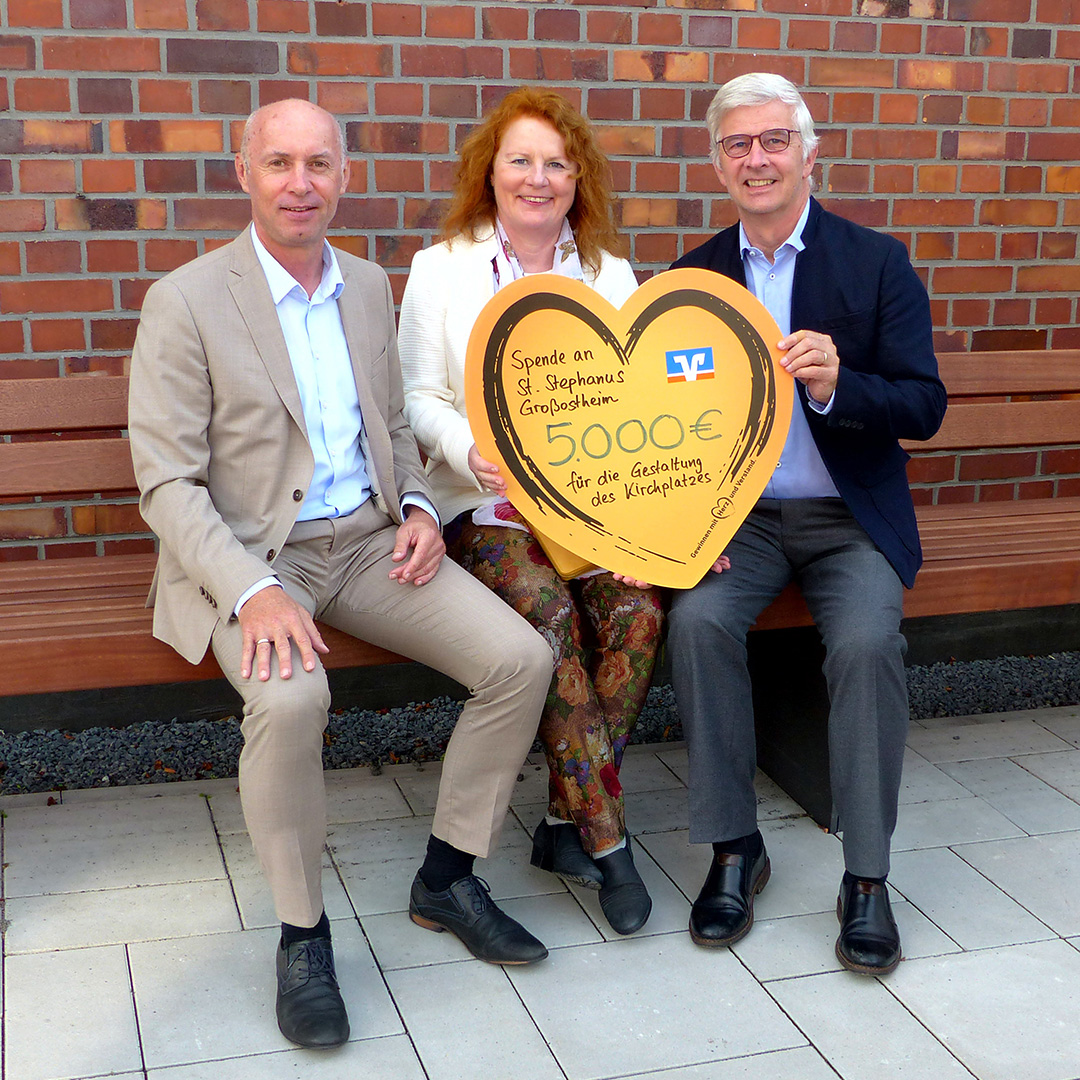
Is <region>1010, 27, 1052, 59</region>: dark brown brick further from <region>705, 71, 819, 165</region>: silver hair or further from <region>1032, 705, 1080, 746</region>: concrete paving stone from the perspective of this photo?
<region>1032, 705, 1080, 746</region>: concrete paving stone

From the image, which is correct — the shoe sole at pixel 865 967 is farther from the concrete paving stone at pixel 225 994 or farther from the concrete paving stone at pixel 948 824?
the concrete paving stone at pixel 225 994

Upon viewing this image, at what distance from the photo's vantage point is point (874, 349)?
103 inches

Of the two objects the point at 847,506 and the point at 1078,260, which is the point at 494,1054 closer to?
the point at 847,506

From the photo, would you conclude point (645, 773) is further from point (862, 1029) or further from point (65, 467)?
point (65, 467)

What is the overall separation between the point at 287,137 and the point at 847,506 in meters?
1.32

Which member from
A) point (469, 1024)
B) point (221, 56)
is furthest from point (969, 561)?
point (221, 56)

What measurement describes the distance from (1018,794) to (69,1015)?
2239 mm

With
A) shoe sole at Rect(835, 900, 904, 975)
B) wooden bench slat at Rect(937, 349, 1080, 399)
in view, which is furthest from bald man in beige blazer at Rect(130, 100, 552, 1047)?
wooden bench slat at Rect(937, 349, 1080, 399)

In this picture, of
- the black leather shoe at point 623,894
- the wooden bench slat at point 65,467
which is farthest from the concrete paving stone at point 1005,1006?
the wooden bench slat at point 65,467

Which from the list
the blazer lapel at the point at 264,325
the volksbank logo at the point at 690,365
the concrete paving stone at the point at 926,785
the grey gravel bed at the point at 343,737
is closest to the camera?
the blazer lapel at the point at 264,325

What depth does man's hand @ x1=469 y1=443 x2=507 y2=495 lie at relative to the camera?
2.45m

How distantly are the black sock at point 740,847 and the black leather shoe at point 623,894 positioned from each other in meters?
0.17

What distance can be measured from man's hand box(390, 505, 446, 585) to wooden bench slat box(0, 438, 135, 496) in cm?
81

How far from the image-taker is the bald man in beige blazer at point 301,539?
214 centimetres
